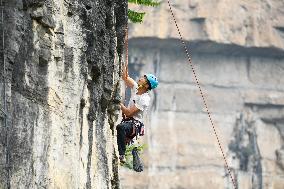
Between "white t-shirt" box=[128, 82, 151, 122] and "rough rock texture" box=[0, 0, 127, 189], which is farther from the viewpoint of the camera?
"white t-shirt" box=[128, 82, 151, 122]

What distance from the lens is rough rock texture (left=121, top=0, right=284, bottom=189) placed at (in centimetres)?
3675

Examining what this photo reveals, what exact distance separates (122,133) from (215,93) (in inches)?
1267

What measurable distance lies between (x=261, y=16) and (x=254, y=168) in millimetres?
7611

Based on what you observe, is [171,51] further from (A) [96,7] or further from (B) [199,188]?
(A) [96,7]

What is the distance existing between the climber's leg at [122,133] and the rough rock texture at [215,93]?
2793cm

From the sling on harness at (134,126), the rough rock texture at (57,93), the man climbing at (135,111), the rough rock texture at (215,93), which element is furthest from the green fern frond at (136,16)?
the rough rock texture at (215,93)

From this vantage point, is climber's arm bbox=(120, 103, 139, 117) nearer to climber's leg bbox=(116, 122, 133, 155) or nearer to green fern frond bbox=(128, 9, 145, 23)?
climber's leg bbox=(116, 122, 133, 155)

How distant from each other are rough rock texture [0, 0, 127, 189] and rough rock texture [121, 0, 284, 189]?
2903 centimetres

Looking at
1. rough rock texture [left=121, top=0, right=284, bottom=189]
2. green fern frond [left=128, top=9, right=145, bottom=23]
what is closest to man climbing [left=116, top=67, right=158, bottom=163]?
green fern frond [left=128, top=9, right=145, bottom=23]

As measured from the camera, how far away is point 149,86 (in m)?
7.55

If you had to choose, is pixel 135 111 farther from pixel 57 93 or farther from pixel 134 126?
pixel 57 93

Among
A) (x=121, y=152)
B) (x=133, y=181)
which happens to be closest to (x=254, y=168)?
(x=133, y=181)

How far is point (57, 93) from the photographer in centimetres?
573

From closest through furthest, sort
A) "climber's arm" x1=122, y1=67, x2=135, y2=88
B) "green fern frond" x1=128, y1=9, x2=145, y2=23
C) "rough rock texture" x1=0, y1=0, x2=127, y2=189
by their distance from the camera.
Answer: "rough rock texture" x1=0, y1=0, x2=127, y2=189 < "climber's arm" x1=122, y1=67, x2=135, y2=88 < "green fern frond" x1=128, y1=9, x2=145, y2=23
